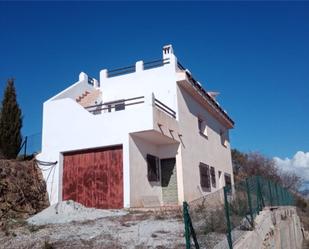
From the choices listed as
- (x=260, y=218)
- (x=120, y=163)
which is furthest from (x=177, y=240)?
(x=120, y=163)

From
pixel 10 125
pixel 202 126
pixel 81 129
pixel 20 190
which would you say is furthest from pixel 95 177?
pixel 202 126

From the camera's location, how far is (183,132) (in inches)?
727

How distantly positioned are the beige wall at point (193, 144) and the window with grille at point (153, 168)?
4.33 ft

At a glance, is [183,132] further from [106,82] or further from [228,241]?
[228,241]

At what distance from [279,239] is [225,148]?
13.8 meters

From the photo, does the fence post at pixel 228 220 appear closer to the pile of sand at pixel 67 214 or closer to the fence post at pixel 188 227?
the fence post at pixel 188 227

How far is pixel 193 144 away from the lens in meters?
19.8

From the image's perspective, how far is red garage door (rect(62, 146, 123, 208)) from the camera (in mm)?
15031

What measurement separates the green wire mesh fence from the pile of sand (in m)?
4.73

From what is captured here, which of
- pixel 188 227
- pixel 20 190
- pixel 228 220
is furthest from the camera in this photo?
pixel 20 190

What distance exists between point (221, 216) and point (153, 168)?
369 inches

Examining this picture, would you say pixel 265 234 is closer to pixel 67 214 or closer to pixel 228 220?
pixel 228 220

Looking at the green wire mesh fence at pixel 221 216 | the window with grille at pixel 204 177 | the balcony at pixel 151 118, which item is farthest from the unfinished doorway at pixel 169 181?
the green wire mesh fence at pixel 221 216

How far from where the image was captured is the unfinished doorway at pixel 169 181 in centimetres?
1766
